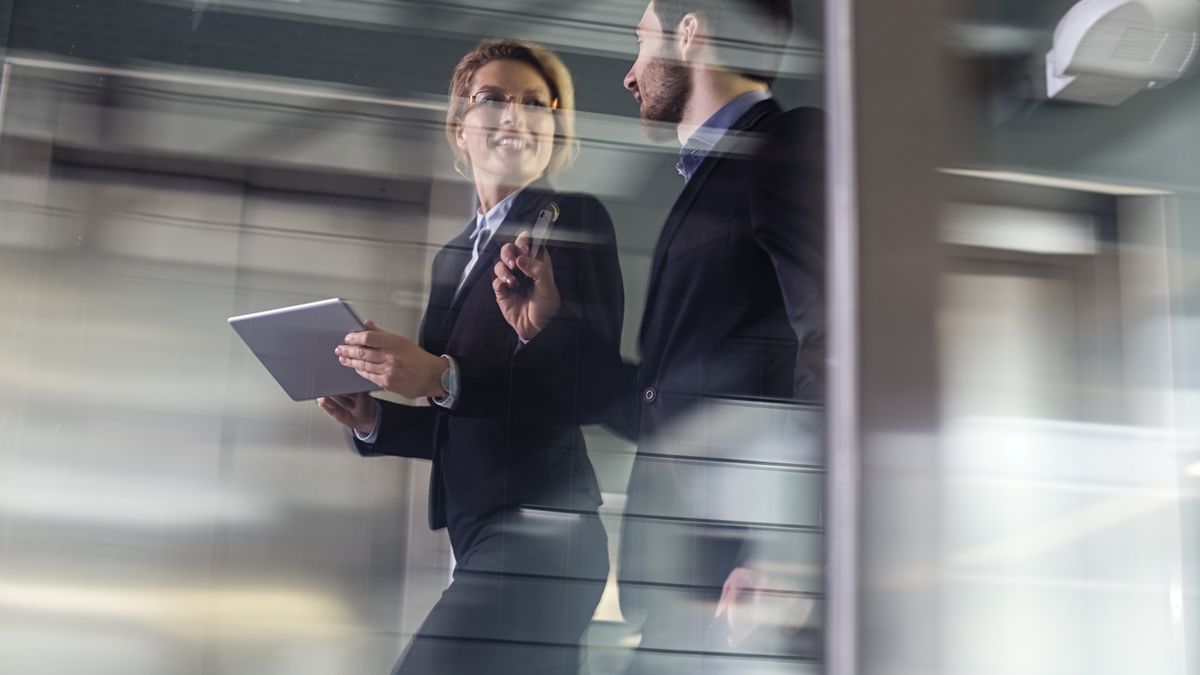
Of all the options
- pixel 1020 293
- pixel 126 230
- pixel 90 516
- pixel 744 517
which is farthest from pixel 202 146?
pixel 1020 293

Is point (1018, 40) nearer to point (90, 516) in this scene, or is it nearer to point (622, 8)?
point (622, 8)

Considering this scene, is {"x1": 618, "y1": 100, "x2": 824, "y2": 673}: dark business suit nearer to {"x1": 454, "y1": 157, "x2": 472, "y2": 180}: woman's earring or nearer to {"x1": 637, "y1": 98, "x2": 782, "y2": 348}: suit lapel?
{"x1": 637, "y1": 98, "x2": 782, "y2": 348}: suit lapel

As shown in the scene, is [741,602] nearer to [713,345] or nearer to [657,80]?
[713,345]

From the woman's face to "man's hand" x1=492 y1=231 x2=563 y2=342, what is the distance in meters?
0.09

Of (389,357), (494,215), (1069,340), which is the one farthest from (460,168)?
(1069,340)

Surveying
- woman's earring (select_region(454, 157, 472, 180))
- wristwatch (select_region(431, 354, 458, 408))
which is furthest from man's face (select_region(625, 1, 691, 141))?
wristwatch (select_region(431, 354, 458, 408))

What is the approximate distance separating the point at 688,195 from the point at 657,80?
149mm

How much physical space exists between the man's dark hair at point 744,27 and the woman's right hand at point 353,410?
22.1 inches

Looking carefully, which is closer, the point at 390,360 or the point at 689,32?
the point at 390,360

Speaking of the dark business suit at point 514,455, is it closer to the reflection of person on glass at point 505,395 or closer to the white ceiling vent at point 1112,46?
the reflection of person on glass at point 505,395

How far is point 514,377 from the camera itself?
1.19 meters

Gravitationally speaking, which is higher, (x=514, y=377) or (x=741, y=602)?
(x=514, y=377)

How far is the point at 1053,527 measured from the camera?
1.07 meters

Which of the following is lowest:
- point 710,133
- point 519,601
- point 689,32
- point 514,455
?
point 519,601
